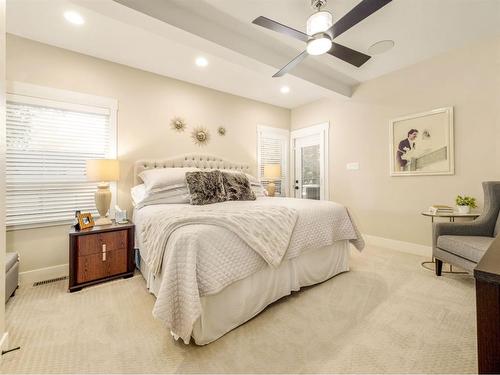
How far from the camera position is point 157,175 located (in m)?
2.90

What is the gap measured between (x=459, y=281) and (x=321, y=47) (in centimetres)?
277

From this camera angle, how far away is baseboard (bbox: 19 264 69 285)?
244 cm

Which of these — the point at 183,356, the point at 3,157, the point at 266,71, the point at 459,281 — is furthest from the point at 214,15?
the point at 459,281

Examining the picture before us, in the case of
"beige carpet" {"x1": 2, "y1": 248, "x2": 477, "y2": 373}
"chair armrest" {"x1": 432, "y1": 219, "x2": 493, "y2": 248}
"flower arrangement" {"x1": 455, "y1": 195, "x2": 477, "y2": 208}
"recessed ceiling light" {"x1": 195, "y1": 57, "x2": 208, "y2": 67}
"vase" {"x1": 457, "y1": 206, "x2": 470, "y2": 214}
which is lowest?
"beige carpet" {"x1": 2, "y1": 248, "x2": 477, "y2": 373}

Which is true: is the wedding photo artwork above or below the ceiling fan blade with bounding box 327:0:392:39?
below

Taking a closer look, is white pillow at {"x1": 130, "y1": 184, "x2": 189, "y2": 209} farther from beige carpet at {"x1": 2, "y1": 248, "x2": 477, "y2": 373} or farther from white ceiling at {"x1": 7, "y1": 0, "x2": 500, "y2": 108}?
white ceiling at {"x1": 7, "y1": 0, "x2": 500, "y2": 108}

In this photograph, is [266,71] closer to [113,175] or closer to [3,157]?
[113,175]

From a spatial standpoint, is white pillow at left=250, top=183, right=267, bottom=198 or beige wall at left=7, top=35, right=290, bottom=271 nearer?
beige wall at left=7, top=35, right=290, bottom=271

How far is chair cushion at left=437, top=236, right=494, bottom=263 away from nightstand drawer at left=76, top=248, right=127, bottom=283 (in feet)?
11.3

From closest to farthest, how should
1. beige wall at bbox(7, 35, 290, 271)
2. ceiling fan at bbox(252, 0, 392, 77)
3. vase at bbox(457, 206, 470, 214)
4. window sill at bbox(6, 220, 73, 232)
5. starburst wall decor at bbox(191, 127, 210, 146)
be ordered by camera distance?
ceiling fan at bbox(252, 0, 392, 77), window sill at bbox(6, 220, 73, 232), beige wall at bbox(7, 35, 290, 271), vase at bbox(457, 206, 470, 214), starburst wall decor at bbox(191, 127, 210, 146)

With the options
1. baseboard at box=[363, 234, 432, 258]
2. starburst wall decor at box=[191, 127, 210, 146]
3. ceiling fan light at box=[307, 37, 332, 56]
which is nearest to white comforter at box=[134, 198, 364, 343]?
ceiling fan light at box=[307, 37, 332, 56]

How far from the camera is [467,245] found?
2.11 m

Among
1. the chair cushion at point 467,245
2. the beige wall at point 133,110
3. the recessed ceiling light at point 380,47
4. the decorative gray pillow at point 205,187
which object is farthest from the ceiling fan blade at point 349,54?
the beige wall at point 133,110

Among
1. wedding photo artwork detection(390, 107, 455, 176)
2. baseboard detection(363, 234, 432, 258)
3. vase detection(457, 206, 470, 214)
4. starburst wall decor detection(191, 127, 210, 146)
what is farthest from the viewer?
starburst wall decor detection(191, 127, 210, 146)
